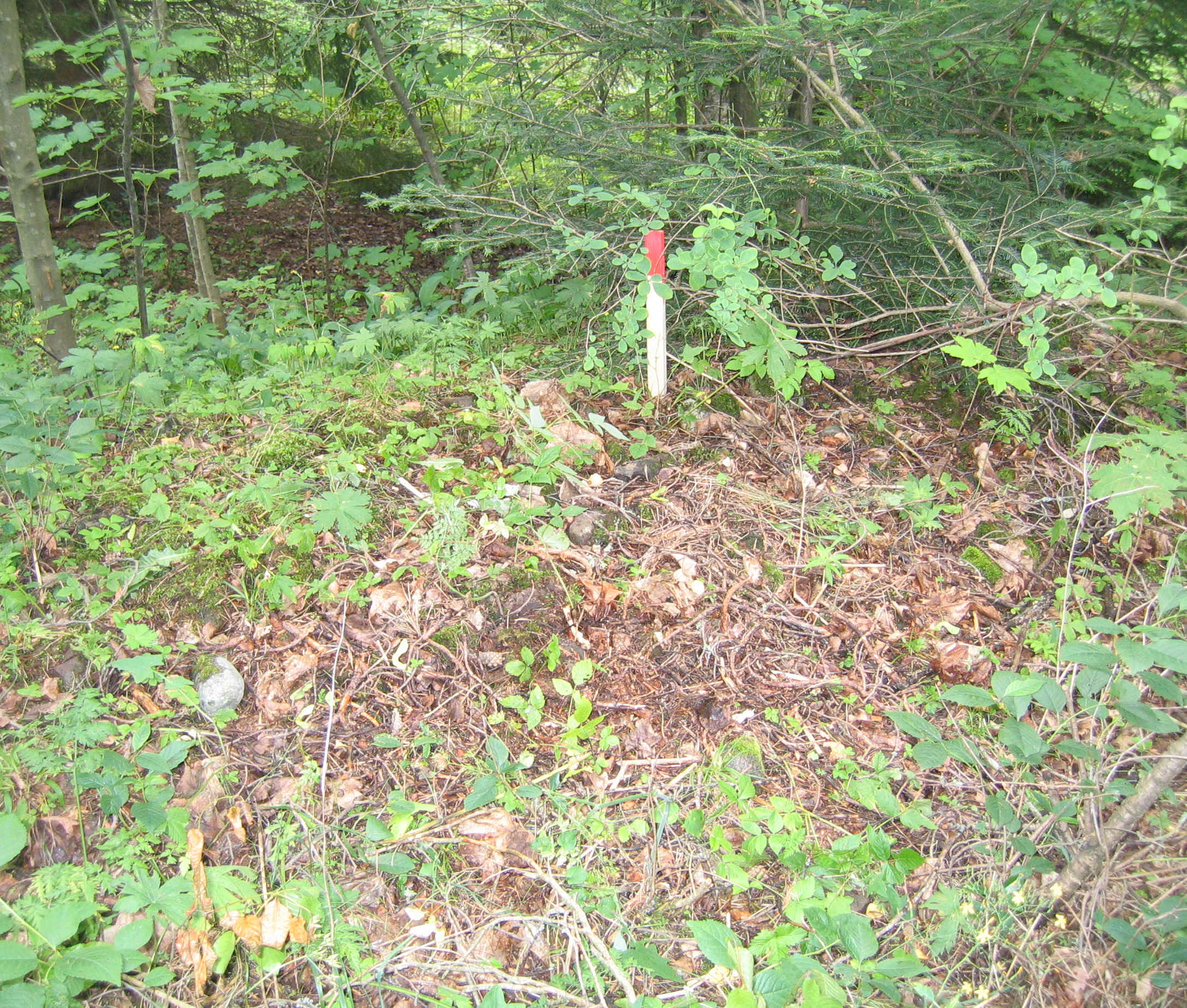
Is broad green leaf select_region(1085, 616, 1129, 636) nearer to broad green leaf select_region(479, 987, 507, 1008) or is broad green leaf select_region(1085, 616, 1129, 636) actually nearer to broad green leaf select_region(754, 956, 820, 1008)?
broad green leaf select_region(754, 956, 820, 1008)

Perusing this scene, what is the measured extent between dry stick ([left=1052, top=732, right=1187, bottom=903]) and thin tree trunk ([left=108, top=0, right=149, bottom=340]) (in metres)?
4.53

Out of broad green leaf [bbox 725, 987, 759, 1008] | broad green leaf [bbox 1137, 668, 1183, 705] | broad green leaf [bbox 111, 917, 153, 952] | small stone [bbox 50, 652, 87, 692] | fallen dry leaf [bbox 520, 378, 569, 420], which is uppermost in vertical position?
fallen dry leaf [bbox 520, 378, 569, 420]

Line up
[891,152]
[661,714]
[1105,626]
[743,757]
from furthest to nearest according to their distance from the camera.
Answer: [891,152], [661,714], [743,757], [1105,626]

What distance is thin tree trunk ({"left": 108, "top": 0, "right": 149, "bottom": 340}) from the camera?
3.59 meters

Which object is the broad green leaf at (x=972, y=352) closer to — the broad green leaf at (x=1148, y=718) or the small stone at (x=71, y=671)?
the broad green leaf at (x=1148, y=718)

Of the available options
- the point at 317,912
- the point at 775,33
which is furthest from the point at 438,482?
the point at 775,33

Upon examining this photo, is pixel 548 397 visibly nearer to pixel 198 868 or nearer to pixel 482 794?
pixel 482 794

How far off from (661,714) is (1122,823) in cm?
131

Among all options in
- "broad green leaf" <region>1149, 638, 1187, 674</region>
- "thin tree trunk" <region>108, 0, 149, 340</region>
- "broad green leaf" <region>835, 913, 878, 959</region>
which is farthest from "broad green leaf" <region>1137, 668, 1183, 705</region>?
"thin tree trunk" <region>108, 0, 149, 340</region>

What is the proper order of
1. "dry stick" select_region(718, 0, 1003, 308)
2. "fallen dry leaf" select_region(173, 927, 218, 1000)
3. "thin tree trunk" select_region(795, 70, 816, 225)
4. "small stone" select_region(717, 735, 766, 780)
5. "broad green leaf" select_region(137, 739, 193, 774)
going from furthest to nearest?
"thin tree trunk" select_region(795, 70, 816, 225), "dry stick" select_region(718, 0, 1003, 308), "small stone" select_region(717, 735, 766, 780), "broad green leaf" select_region(137, 739, 193, 774), "fallen dry leaf" select_region(173, 927, 218, 1000)

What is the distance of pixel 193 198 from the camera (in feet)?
15.8

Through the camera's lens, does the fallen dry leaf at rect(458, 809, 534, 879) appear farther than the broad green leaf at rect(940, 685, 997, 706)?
No

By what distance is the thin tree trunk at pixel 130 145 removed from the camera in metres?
3.59

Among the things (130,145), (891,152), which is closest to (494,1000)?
(891,152)
